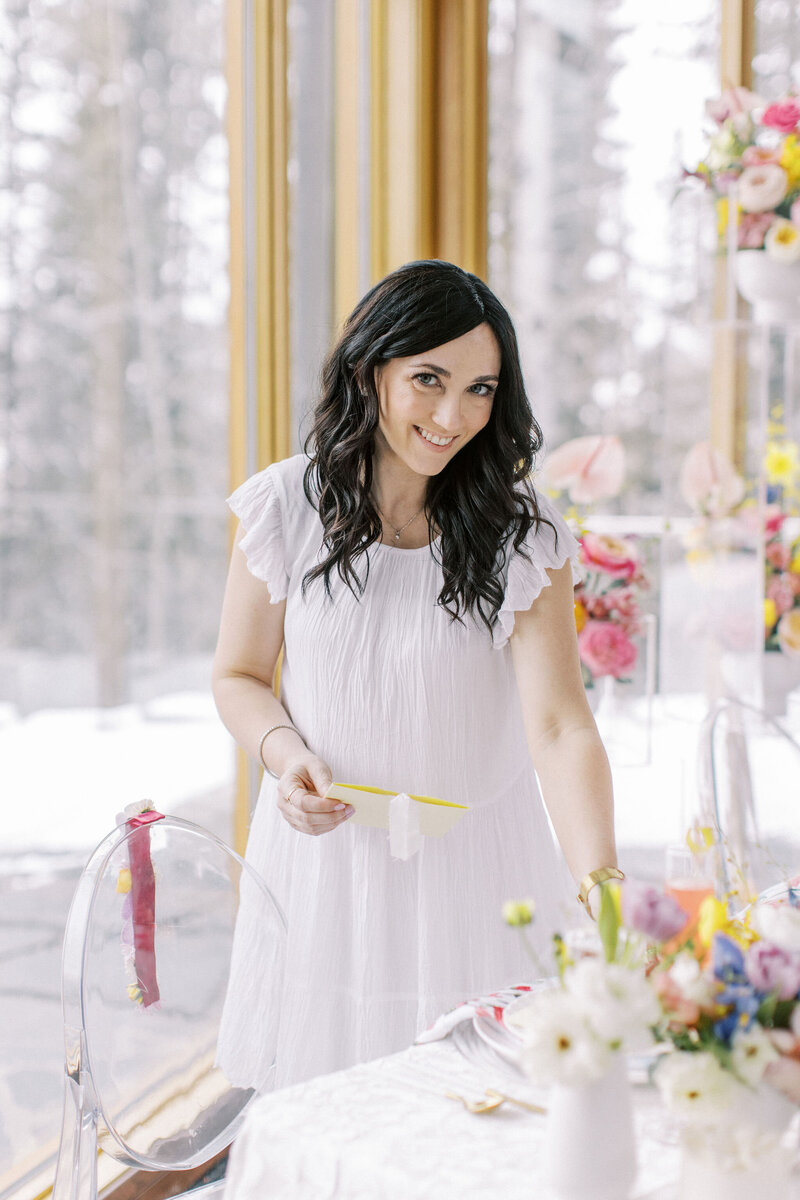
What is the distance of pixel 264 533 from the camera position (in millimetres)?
1584

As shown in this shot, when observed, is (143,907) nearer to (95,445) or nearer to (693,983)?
(693,983)

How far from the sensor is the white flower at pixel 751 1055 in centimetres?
72

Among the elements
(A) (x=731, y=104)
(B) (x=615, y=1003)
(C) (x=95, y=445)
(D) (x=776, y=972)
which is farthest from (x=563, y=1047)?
(A) (x=731, y=104)

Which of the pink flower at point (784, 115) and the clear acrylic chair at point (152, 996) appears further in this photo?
the pink flower at point (784, 115)

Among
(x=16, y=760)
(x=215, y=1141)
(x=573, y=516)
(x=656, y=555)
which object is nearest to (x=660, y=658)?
(x=656, y=555)

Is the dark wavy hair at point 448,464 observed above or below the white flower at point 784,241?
below

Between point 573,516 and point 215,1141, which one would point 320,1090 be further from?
point 573,516

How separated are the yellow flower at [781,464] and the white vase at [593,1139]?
2.33 meters

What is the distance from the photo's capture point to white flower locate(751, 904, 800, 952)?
32.0 inches

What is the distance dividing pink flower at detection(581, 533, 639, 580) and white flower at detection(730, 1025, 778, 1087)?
6.17ft

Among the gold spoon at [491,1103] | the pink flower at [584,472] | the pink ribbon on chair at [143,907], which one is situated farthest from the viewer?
the pink flower at [584,472]

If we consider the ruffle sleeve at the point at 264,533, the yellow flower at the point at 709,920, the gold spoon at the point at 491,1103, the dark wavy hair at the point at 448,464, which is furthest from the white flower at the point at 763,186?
the gold spoon at the point at 491,1103

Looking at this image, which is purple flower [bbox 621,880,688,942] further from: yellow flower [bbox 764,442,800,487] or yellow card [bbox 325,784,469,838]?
yellow flower [bbox 764,442,800,487]

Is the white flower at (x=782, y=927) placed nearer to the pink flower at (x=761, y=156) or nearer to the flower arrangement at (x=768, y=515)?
the flower arrangement at (x=768, y=515)
